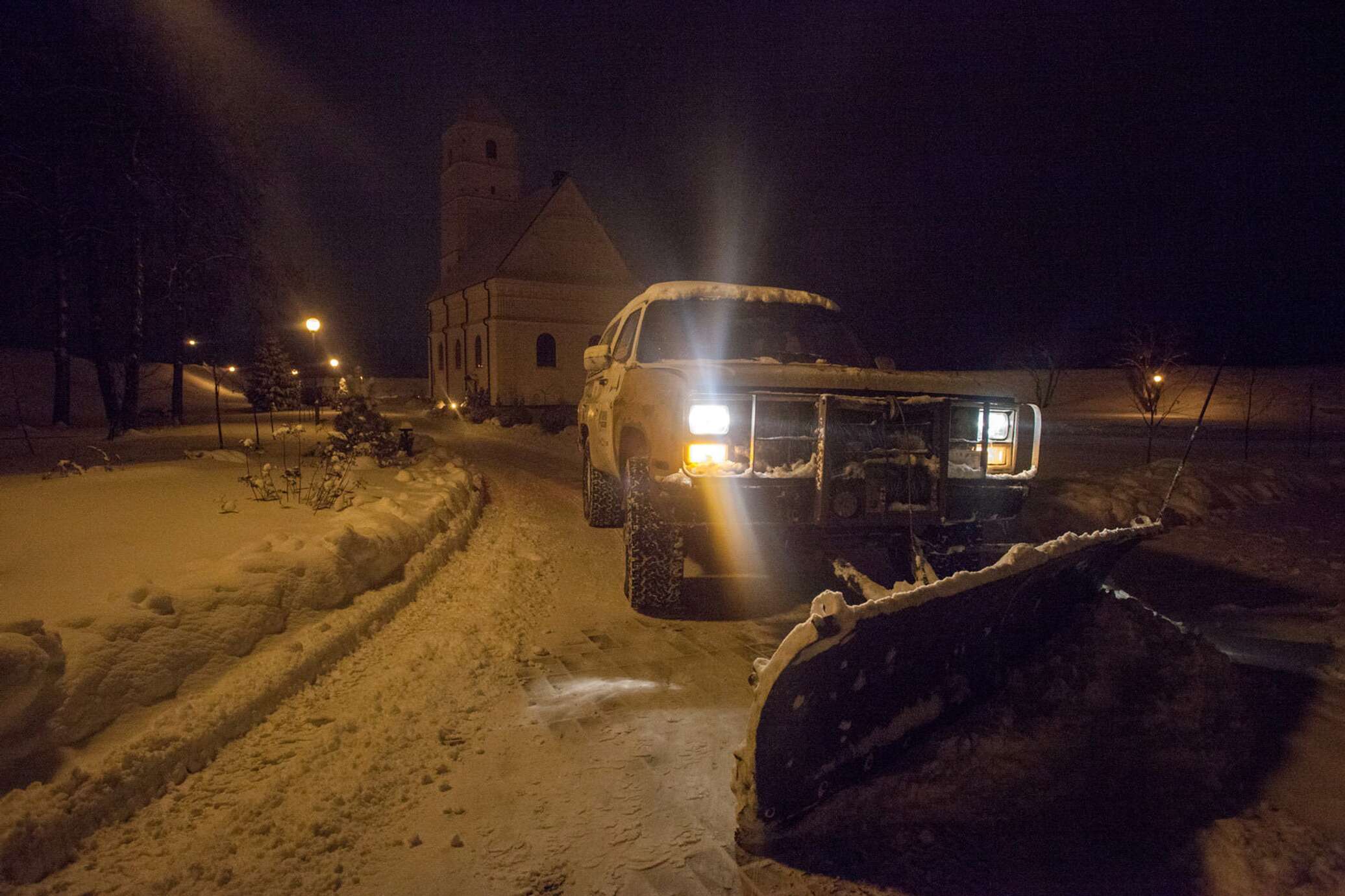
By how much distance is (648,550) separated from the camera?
Result: 16.8ft

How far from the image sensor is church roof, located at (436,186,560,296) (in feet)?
104

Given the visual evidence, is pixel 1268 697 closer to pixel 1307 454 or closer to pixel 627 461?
pixel 627 461

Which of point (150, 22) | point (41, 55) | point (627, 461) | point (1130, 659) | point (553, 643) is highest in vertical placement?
point (150, 22)

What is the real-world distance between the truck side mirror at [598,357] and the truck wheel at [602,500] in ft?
4.36

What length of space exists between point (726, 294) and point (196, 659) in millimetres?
4501

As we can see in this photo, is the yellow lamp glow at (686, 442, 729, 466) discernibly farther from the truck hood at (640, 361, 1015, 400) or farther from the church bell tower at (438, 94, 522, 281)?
the church bell tower at (438, 94, 522, 281)

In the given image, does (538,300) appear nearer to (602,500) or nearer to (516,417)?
(516,417)

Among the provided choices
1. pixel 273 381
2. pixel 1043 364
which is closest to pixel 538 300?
pixel 273 381

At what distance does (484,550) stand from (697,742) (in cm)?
424

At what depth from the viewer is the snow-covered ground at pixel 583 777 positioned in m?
2.41

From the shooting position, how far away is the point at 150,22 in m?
15.7

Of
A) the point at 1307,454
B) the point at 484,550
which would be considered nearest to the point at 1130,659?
the point at 484,550

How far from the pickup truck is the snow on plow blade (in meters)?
1.20

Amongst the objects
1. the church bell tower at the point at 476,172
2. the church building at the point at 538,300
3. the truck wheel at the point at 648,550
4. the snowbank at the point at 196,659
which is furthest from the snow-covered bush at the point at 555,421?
the church bell tower at the point at 476,172
